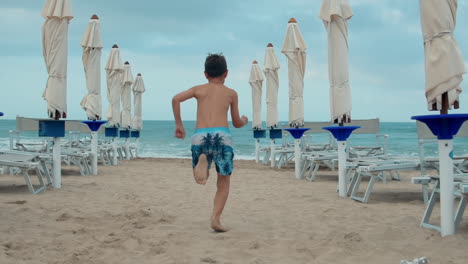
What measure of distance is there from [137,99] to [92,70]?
7337 mm

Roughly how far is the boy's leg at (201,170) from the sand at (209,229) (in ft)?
1.69

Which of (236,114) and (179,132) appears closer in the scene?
(179,132)

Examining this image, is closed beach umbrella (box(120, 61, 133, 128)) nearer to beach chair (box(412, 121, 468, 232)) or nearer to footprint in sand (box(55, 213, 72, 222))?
footprint in sand (box(55, 213, 72, 222))

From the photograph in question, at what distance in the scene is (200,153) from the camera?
3611mm

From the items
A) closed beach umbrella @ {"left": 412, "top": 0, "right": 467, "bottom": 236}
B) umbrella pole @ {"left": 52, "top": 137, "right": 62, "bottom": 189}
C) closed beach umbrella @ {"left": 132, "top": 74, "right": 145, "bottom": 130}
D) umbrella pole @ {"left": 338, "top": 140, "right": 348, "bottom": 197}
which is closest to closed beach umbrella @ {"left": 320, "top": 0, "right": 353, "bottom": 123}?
umbrella pole @ {"left": 338, "top": 140, "right": 348, "bottom": 197}

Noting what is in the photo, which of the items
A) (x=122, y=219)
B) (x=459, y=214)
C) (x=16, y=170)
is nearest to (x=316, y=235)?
(x=459, y=214)

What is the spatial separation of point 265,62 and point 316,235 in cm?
841

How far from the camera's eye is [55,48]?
6500 millimetres

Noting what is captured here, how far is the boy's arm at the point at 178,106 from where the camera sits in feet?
11.7

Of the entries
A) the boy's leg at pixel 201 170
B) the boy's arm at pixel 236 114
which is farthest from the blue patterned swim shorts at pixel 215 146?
the boy's arm at pixel 236 114

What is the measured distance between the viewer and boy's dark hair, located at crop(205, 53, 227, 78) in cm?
378

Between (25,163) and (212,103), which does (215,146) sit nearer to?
(212,103)

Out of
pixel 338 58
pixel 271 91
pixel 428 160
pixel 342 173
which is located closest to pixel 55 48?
pixel 338 58

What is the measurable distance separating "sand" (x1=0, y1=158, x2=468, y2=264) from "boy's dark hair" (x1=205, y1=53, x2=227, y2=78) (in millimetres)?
1396
